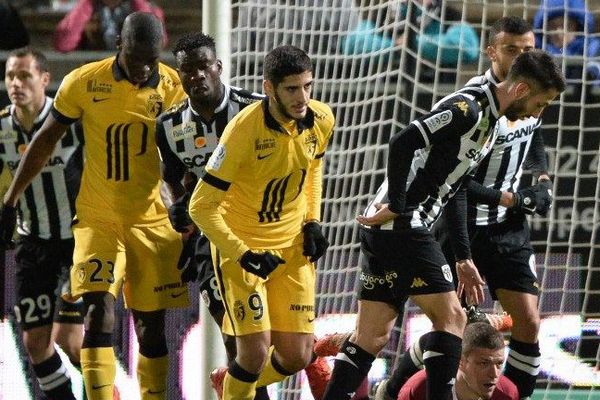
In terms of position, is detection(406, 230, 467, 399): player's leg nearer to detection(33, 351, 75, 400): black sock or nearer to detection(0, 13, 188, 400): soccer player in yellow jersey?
detection(0, 13, 188, 400): soccer player in yellow jersey

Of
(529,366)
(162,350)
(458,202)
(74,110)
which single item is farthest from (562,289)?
(74,110)

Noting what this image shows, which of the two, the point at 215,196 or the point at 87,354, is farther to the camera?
the point at 87,354

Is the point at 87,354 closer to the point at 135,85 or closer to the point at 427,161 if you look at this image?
A: the point at 135,85

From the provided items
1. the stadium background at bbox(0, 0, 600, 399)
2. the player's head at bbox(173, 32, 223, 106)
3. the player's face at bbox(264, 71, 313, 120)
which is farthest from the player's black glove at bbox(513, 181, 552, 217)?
the player's head at bbox(173, 32, 223, 106)

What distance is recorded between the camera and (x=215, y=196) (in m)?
5.73

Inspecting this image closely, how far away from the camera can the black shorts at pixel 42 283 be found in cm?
690

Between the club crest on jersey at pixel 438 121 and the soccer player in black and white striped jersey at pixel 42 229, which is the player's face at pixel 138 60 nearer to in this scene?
the soccer player in black and white striped jersey at pixel 42 229

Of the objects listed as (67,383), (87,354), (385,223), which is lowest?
(67,383)

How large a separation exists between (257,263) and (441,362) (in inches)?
30.7

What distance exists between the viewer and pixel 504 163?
6512 millimetres

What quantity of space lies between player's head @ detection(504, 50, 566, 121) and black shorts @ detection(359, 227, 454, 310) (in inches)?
24.4

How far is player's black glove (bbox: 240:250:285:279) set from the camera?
225 inches

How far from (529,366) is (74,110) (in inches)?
86.3

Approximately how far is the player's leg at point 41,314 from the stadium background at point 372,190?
0.68m
